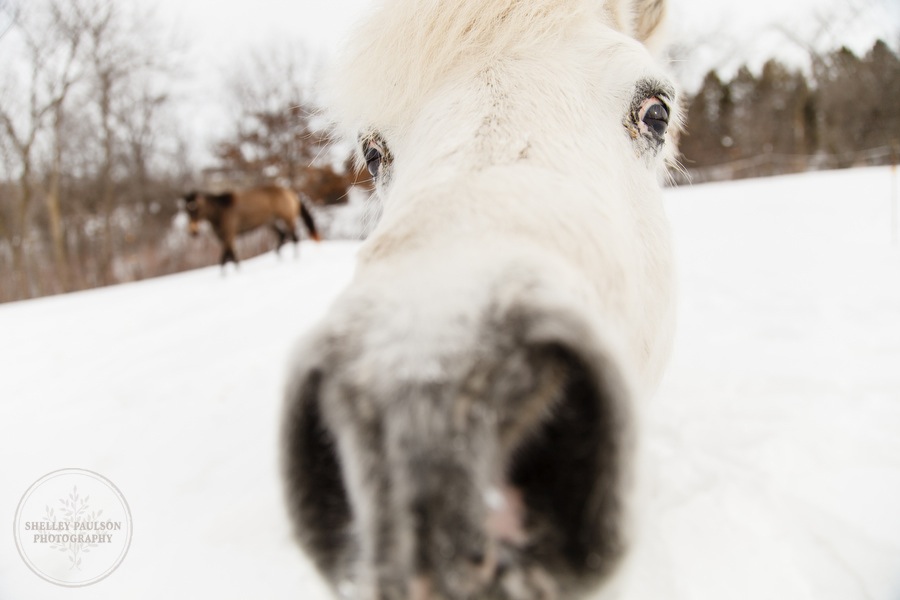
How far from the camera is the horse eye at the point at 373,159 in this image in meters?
2.00

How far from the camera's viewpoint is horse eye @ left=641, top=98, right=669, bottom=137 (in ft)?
5.43

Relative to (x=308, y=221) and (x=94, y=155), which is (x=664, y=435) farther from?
(x=308, y=221)

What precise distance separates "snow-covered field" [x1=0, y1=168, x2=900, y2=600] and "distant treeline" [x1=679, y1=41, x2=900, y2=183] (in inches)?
148

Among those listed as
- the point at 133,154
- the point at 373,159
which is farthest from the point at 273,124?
the point at 373,159

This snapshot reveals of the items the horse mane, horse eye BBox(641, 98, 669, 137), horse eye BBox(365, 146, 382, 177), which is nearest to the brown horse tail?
horse eye BBox(365, 146, 382, 177)

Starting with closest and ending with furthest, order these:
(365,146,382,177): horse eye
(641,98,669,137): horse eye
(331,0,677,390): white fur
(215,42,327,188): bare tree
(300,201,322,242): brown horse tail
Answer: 1. (331,0,677,390): white fur
2. (641,98,669,137): horse eye
3. (365,146,382,177): horse eye
4. (215,42,327,188): bare tree
5. (300,201,322,242): brown horse tail

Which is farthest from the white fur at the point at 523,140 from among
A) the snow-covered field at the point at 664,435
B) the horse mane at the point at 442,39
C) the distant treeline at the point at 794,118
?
the distant treeline at the point at 794,118

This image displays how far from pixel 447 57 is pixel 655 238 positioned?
3.33 ft

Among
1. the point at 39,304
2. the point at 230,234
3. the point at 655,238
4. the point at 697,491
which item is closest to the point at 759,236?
the point at 697,491

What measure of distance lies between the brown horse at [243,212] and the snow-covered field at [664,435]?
475 centimetres

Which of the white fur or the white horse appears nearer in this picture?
the white horse

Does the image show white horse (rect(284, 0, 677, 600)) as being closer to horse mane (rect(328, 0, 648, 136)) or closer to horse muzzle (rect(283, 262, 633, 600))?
horse muzzle (rect(283, 262, 633, 600))
